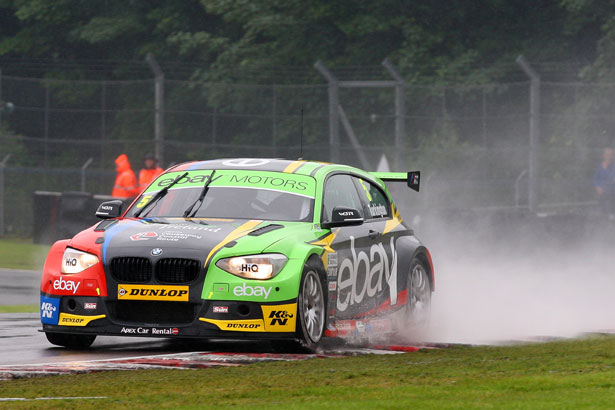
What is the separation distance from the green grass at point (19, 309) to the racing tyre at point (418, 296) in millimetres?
4950

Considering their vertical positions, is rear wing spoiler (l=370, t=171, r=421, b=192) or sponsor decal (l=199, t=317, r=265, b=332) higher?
rear wing spoiler (l=370, t=171, r=421, b=192)

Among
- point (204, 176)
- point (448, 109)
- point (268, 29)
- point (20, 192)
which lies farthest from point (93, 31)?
point (204, 176)

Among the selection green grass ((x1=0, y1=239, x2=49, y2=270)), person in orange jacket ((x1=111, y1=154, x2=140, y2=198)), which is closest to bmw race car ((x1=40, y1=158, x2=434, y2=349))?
green grass ((x1=0, y1=239, x2=49, y2=270))

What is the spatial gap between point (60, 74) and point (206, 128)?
14426 mm

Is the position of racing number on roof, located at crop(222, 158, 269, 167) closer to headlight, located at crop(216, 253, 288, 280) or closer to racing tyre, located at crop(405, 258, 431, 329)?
racing tyre, located at crop(405, 258, 431, 329)

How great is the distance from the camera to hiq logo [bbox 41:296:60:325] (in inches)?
411

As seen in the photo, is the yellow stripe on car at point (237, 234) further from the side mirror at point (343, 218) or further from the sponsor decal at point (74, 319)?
the sponsor decal at point (74, 319)

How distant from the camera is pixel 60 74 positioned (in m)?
44.1

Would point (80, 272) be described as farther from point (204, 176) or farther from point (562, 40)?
point (562, 40)

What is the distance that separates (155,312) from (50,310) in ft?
2.85

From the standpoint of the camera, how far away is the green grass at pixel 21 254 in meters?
24.0

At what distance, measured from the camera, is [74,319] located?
1037cm

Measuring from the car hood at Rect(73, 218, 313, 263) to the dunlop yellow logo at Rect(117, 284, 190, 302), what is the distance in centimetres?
22

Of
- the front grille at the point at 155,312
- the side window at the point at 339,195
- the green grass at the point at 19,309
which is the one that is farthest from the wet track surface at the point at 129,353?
the green grass at the point at 19,309
